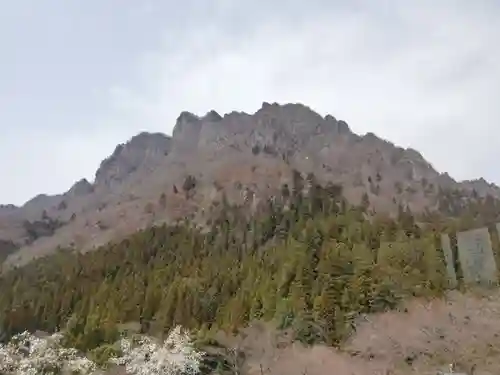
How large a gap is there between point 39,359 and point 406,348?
2930cm

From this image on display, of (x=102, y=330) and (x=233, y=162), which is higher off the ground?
(x=233, y=162)

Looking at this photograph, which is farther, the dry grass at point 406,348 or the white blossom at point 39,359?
the dry grass at point 406,348

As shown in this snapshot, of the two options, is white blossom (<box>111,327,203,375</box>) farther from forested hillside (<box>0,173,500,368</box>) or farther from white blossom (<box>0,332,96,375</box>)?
forested hillside (<box>0,173,500,368</box>)

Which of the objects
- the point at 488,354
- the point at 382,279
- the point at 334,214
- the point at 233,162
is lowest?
the point at 488,354

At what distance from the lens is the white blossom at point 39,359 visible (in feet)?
101

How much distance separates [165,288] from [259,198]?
181 feet

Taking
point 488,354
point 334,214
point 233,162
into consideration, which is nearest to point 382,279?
point 488,354

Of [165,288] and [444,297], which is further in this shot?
[165,288]

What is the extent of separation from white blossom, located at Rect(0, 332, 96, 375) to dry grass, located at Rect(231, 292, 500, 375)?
55.5 ft

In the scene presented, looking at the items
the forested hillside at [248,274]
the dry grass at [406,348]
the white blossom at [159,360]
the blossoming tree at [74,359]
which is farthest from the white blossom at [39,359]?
the forested hillside at [248,274]

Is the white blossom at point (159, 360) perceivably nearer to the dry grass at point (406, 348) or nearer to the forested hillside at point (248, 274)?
the dry grass at point (406, 348)

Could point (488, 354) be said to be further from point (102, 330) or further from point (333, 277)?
point (102, 330)

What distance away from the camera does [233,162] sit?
192750 millimetres

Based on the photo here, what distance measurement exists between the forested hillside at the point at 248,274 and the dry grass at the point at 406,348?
5.52 meters
